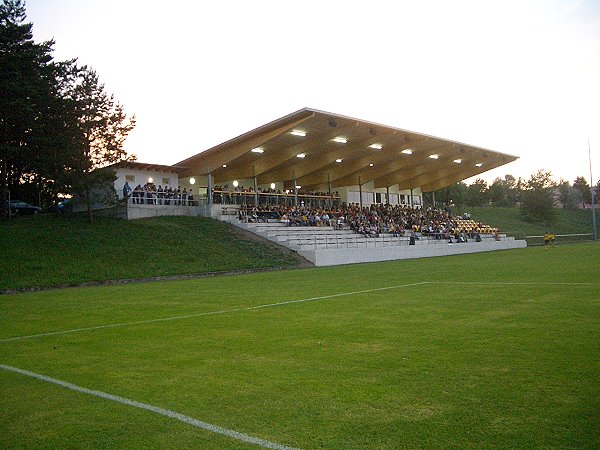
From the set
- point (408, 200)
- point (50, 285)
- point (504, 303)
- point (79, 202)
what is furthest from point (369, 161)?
point (504, 303)

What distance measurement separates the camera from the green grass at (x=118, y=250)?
862 inches

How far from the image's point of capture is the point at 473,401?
181 inches

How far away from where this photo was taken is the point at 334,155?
43.1m

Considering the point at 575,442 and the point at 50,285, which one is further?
the point at 50,285

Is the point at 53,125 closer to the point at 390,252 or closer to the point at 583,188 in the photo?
the point at 390,252

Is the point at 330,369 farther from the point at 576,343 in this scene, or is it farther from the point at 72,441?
the point at 576,343

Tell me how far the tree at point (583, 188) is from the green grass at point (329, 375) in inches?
4558

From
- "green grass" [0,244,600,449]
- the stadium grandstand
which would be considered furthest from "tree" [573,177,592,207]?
"green grass" [0,244,600,449]

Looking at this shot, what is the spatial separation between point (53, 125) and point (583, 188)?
12137cm

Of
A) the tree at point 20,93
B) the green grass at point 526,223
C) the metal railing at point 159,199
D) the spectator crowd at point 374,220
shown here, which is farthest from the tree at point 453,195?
the tree at point 20,93

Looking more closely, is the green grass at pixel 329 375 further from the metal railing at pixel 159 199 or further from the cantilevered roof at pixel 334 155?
the cantilevered roof at pixel 334 155

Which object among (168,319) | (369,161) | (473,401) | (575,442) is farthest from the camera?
(369,161)

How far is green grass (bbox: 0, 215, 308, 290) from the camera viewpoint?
71.8ft

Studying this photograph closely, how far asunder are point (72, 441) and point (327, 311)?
270 inches
